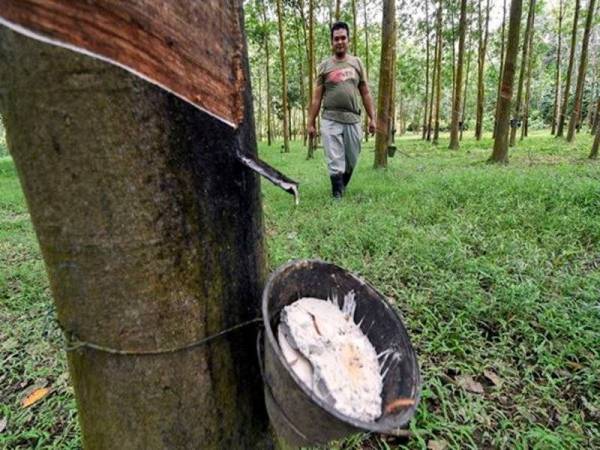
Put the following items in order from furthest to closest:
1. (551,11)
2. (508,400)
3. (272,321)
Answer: (551,11), (508,400), (272,321)

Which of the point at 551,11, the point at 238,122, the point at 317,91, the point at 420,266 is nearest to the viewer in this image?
the point at 238,122

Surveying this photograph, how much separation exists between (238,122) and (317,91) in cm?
420

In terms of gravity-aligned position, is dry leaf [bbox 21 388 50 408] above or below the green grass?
below

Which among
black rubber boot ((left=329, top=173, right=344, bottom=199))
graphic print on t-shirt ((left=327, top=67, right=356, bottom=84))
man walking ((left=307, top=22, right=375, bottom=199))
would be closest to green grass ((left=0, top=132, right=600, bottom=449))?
black rubber boot ((left=329, top=173, right=344, bottom=199))

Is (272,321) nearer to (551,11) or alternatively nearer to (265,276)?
(265,276)

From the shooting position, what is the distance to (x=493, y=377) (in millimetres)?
1803

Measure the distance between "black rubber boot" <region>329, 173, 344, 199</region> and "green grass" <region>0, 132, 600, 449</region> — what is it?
0.33 m

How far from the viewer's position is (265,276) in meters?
0.88

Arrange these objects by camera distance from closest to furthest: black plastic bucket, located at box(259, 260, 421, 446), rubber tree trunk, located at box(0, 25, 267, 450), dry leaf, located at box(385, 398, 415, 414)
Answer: rubber tree trunk, located at box(0, 25, 267, 450)
black plastic bucket, located at box(259, 260, 421, 446)
dry leaf, located at box(385, 398, 415, 414)

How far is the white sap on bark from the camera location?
2.51 feet

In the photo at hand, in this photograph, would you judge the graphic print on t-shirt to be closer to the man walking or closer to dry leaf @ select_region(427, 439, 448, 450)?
the man walking

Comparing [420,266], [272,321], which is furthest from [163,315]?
[420,266]

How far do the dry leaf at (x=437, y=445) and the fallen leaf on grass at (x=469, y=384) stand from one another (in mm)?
335

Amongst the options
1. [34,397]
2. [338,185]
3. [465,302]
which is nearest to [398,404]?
[465,302]
